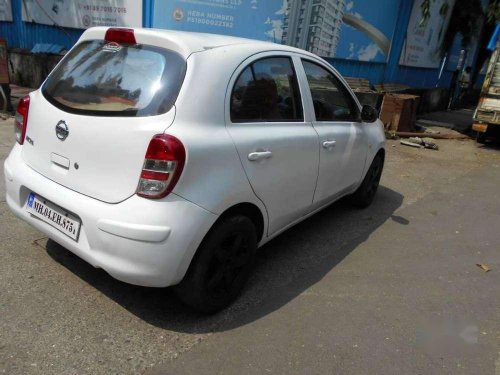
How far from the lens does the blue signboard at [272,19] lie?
29.7 feet

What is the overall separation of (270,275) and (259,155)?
3.58 feet

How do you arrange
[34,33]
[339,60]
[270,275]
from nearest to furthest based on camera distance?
1. [270,275]
2. [339,60]
3. [34,33]

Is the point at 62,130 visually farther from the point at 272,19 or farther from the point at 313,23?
the point at 313,23

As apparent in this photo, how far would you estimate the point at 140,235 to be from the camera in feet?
7.54

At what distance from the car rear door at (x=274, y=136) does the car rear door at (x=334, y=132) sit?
7.1 inches

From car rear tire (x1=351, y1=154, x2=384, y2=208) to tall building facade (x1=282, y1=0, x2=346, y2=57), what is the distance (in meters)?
5.09

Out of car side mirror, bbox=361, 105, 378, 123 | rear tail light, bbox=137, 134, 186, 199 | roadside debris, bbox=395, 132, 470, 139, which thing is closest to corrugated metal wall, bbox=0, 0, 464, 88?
roadside debris, bbox=395, 132, 470, 139

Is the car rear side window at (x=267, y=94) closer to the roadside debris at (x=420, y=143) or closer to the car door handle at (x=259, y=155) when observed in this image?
the car door handle at (x=259, y=155)

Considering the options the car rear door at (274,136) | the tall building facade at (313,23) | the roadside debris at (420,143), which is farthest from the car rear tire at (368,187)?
the tall building facade at (313,23)

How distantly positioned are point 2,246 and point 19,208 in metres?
0.76

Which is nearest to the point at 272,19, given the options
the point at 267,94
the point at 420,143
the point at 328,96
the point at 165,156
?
the point at 420,143

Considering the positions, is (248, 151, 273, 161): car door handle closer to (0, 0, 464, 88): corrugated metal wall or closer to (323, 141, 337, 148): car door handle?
(323, 141, 337, 148): car door handle

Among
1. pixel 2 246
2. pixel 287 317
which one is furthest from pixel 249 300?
pixel 2 246

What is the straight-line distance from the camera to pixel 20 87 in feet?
37.0
